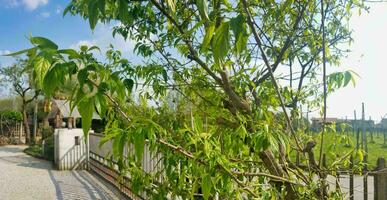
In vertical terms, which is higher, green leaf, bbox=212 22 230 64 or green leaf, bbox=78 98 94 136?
green leaf, bbox=212 22 230 64

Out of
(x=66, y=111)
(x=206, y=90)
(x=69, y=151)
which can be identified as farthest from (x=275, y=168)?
(x=69, y=151)

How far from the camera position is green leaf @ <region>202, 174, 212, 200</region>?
1179 mm

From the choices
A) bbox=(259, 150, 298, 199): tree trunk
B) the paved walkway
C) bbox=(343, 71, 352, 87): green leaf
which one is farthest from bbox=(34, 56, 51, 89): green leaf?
the paved walkway

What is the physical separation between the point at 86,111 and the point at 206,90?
118 cm

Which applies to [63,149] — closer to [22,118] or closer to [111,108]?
[111,108]

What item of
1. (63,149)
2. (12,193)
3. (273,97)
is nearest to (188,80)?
(273,97)

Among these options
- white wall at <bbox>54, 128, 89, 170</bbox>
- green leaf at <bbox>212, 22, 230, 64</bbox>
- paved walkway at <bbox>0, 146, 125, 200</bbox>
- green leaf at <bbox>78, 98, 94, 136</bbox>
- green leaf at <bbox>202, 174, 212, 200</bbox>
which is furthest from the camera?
white wall at <bbox>54, 128, 89, 170</bbox>

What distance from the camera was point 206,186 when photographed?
3.92ft

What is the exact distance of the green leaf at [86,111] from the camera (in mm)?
850

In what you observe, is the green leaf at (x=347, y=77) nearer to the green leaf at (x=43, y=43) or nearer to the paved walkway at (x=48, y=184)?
the green leaf at (x=43, y=43)

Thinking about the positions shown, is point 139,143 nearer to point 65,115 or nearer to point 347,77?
point 347,77

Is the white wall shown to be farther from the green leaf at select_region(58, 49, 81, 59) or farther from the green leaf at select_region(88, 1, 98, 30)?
the green leaf at select_region(88, 1, 98, 30)

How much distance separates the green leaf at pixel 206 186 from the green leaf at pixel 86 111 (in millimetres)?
480

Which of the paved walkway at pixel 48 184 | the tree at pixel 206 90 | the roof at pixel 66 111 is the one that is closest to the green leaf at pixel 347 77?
the tree at pixel 206 90
